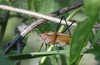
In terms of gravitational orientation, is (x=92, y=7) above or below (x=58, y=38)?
above

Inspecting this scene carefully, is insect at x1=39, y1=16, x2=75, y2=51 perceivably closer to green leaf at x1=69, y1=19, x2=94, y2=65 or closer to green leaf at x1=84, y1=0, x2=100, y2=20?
green leaf at x1=69, y1=19, x2=94, y2=65

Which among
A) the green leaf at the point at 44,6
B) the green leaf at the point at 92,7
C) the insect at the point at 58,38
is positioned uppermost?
the green leaf at the point at 92,7

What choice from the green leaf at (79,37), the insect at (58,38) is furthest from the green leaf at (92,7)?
the insect at (58,38)

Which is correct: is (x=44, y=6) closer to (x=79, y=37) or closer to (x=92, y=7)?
(x=79, y=37)

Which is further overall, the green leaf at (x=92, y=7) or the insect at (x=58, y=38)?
the insect at (x=58, y=38)

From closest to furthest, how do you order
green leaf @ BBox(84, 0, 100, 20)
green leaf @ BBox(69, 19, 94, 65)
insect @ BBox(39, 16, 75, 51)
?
1. green leaf @ BBox(84, 0, 100, 20)
2. green leaf @ BBox(69, 19, 94, 65)
3. insect @ BBox(39, 16, 75, 51)

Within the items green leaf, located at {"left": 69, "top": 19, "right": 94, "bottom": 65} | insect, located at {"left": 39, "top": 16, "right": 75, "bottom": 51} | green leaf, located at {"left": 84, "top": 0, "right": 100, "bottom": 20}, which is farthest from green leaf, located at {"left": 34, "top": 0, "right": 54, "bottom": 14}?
green leaf, located at {"left": 84, "top": 0, "right": 100, "bottom": 20}

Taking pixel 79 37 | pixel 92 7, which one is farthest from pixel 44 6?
pixel 92 7

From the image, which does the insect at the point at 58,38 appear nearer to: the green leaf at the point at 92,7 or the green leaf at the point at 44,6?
the green leaf at the point at 44,6

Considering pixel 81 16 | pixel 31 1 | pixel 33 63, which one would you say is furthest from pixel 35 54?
pixel 33 63

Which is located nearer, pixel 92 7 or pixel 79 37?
pixel 92 7

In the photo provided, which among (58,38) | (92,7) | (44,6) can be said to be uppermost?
(92,7)

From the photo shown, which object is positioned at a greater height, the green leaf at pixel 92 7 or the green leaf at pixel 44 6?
the green leaf at pixel 92 7

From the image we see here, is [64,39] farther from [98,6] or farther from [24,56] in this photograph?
[98,6]
